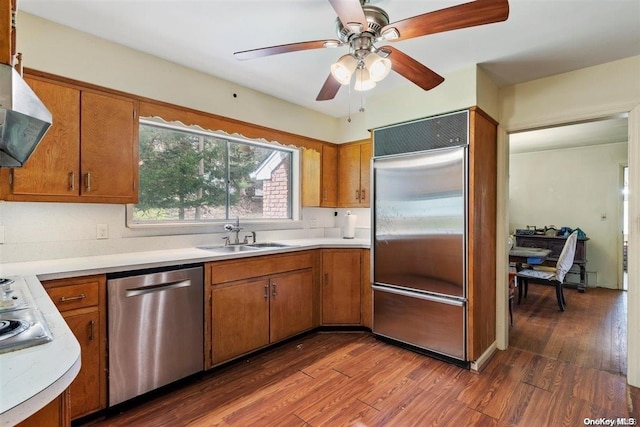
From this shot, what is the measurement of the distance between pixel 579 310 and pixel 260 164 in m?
4.38

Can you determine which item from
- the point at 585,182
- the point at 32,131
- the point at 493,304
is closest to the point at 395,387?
the point at 493,304

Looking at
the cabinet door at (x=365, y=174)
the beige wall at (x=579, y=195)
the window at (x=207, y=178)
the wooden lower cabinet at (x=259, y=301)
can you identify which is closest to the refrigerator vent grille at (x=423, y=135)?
the cabinet door at (x=365, y=174)

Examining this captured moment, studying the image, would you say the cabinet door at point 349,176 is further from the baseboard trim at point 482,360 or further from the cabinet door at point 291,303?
the baseboard trim at point 482,360

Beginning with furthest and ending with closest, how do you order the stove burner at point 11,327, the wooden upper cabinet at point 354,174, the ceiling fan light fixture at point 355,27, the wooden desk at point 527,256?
1. the wooden desk at point 527,256
2. the wooden upper cabinet at point 354,174
3. the ceiling fan light fixture at point 355,27
4. the stove burner at point 11,327

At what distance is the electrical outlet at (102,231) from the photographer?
2.28m

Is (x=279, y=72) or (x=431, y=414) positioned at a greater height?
(x=279, y=72)

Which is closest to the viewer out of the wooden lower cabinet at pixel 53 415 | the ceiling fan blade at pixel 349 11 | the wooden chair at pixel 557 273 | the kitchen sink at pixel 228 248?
the wooden lower cabinet at pixel 53 415

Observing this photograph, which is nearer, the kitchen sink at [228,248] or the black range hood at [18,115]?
the black range hood at [18,115]

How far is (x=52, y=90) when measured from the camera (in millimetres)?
1968

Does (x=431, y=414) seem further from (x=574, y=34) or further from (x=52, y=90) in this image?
(x=52, y=90)

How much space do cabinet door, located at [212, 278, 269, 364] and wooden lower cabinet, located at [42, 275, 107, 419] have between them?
28.1 inches

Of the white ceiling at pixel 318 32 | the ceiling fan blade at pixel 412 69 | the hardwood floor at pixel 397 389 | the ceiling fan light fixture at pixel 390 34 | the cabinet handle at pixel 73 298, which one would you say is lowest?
the hardwood floor at pixel 397 389

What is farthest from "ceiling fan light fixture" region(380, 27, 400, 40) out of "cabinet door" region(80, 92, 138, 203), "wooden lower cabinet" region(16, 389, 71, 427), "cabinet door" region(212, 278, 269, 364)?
"cabinet door" region(212, 278, 269, 364)

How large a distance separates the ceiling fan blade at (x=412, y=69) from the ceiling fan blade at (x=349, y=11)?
27 cm
